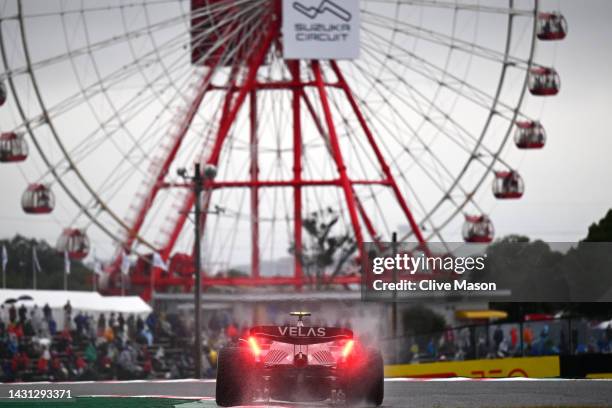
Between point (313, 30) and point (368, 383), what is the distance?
31.4 meters

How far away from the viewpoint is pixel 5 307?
42.6 m

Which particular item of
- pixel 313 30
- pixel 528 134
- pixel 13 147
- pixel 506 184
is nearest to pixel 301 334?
pixel 13 147

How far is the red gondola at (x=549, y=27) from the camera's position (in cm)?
4812

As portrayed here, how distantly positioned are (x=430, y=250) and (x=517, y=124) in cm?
774

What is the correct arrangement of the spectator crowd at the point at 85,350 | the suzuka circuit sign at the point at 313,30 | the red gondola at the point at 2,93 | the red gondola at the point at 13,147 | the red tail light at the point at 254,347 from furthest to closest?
the suzuka circuit sign at the point at 313,30
the red gondola at the point at 13,147
the red gondola at the point at 2,93
the spectator crowd at the point at 85,350
the red tail light at the point at 254,347

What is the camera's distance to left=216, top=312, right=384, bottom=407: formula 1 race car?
17.8 meters

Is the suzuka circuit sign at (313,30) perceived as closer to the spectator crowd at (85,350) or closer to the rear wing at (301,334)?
the spectator crowd at (85,350)

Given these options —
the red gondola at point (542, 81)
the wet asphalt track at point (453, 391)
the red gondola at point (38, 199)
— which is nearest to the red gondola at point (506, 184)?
the red gondola at point (542, 81)

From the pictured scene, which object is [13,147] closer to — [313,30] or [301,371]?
[313,30]

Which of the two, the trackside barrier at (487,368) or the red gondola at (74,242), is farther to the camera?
the red gondola at (74,242)

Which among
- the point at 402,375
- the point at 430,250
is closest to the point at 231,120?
the point at 430,250

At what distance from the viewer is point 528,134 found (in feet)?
164

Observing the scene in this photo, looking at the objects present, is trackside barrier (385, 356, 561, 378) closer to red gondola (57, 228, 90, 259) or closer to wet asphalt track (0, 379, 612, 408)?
wet asphalt track (0, 379, 612, 408)

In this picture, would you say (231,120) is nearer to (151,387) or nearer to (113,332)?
(113,332)
